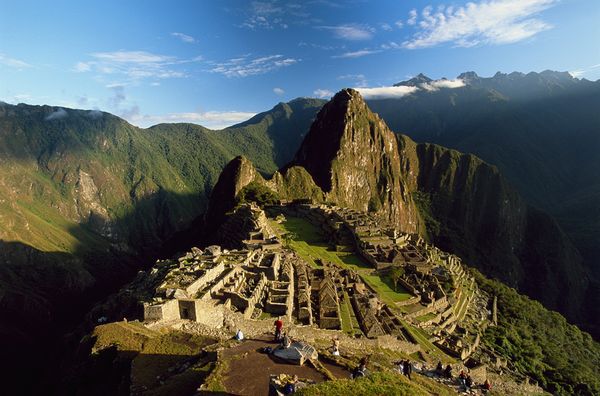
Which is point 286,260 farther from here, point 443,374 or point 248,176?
point 248,176

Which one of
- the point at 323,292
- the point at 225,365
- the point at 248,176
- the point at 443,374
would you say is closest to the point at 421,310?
the point at 323,292

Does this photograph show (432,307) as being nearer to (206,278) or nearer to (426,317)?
(426,317)

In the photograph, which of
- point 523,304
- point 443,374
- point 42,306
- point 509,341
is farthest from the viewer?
point 42,306

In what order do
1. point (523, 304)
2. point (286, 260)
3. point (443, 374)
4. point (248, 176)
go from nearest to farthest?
point (443, 374)
point (286, 260)
point (523, 304)
point (248, 176)

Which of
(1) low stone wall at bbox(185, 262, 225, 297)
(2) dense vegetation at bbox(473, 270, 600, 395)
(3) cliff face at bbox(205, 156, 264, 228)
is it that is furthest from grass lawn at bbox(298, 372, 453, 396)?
(3) cliff face at bbox(205, 156, 264, 228)

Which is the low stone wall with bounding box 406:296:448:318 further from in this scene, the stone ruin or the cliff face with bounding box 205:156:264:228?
the cliff face with bounding box 205:156:264:228

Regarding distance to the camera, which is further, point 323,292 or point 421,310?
point 421,310

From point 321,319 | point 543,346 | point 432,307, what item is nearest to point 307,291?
point 321,319
